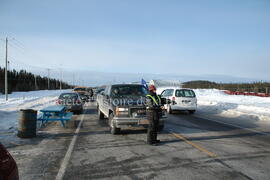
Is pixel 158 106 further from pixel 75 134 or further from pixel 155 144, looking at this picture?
pixel 75 134

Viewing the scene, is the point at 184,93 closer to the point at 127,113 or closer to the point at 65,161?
the point at 127,113

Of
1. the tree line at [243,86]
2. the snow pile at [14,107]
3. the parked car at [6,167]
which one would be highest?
the tree line at [243,86]

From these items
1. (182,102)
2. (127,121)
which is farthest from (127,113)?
(182,102)

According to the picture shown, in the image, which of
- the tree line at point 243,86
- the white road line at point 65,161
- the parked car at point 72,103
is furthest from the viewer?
the tree line at point 243,86

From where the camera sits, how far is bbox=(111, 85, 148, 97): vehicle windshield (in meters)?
10.2

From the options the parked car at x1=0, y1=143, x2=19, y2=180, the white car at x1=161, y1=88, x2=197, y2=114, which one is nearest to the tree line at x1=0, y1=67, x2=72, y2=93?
the white car at x1=161, y1=88, x2=197, y2=114

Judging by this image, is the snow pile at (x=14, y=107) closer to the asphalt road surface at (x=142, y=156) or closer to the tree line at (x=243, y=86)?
the asphalt road surface at (x=142, y=156)

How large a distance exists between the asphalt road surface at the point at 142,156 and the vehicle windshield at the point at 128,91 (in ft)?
6.49

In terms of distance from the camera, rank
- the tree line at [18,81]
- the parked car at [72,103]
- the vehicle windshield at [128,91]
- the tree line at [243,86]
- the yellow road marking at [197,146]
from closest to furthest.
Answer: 1. the yellow road marking at [197,146]
2. the vehicle windshield at [128,91]
3. the parked car at [72,103]
4. the tree line at [243,86]
5. the tree line at [18,81]

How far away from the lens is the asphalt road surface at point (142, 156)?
475cm

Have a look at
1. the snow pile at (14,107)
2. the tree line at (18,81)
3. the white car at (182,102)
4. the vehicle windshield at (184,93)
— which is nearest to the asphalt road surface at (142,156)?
the snow pile at (14,107)

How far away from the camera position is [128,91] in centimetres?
1038

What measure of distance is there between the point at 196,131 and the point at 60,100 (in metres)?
9.65

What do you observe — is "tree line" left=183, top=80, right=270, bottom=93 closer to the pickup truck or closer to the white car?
the white car
